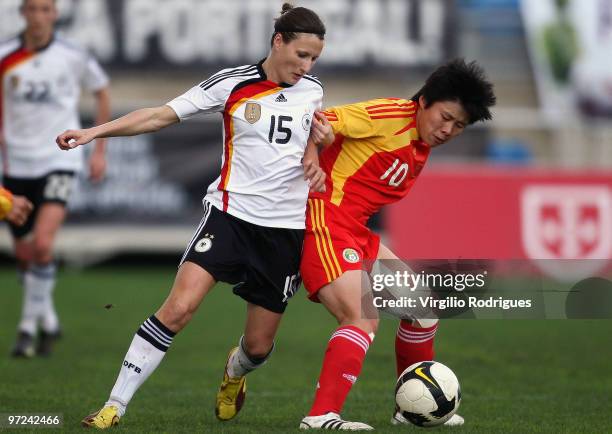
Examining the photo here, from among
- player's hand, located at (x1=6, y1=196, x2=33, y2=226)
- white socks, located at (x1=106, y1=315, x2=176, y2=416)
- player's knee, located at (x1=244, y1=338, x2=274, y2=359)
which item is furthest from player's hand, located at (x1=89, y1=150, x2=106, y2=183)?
white socks, located at (x1=106, y1=315, x2=176, y2=416)

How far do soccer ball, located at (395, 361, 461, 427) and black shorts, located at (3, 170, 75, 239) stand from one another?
4472 millimetres

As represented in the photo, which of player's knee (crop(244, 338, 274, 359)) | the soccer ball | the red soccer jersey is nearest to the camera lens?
the soccer ball

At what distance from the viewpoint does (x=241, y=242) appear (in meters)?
6.66

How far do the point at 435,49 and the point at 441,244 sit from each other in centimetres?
444

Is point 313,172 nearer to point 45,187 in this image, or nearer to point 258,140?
point 258,140

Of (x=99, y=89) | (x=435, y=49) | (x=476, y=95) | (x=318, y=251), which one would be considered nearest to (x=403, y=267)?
(x=318, y=251)

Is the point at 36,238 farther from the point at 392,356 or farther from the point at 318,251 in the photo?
the point at 318,251

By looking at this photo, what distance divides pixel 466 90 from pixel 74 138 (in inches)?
78.9

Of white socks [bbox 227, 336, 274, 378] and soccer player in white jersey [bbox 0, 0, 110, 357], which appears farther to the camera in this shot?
soccer player in white jersey [bbox 0, 0, 110, 357]

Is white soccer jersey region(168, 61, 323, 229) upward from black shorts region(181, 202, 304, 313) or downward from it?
upward

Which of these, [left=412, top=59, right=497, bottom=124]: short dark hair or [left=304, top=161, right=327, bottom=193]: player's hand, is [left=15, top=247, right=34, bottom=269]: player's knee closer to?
[left=304, top=161, right=327, bottom=193]: player's hand

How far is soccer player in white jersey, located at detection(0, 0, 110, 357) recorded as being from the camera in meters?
10.2

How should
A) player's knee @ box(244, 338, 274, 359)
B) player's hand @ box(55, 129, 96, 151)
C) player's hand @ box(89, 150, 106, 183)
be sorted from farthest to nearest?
1. player's hand @ box(89, 150, 106, 183)
2. player's knee @ box(244, 338, 274, 359)
3. player's hand @ box(55, 129, 96, 151)

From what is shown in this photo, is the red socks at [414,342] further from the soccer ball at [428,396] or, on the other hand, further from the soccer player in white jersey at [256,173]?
the soccer player in white jersey at [256,173]
